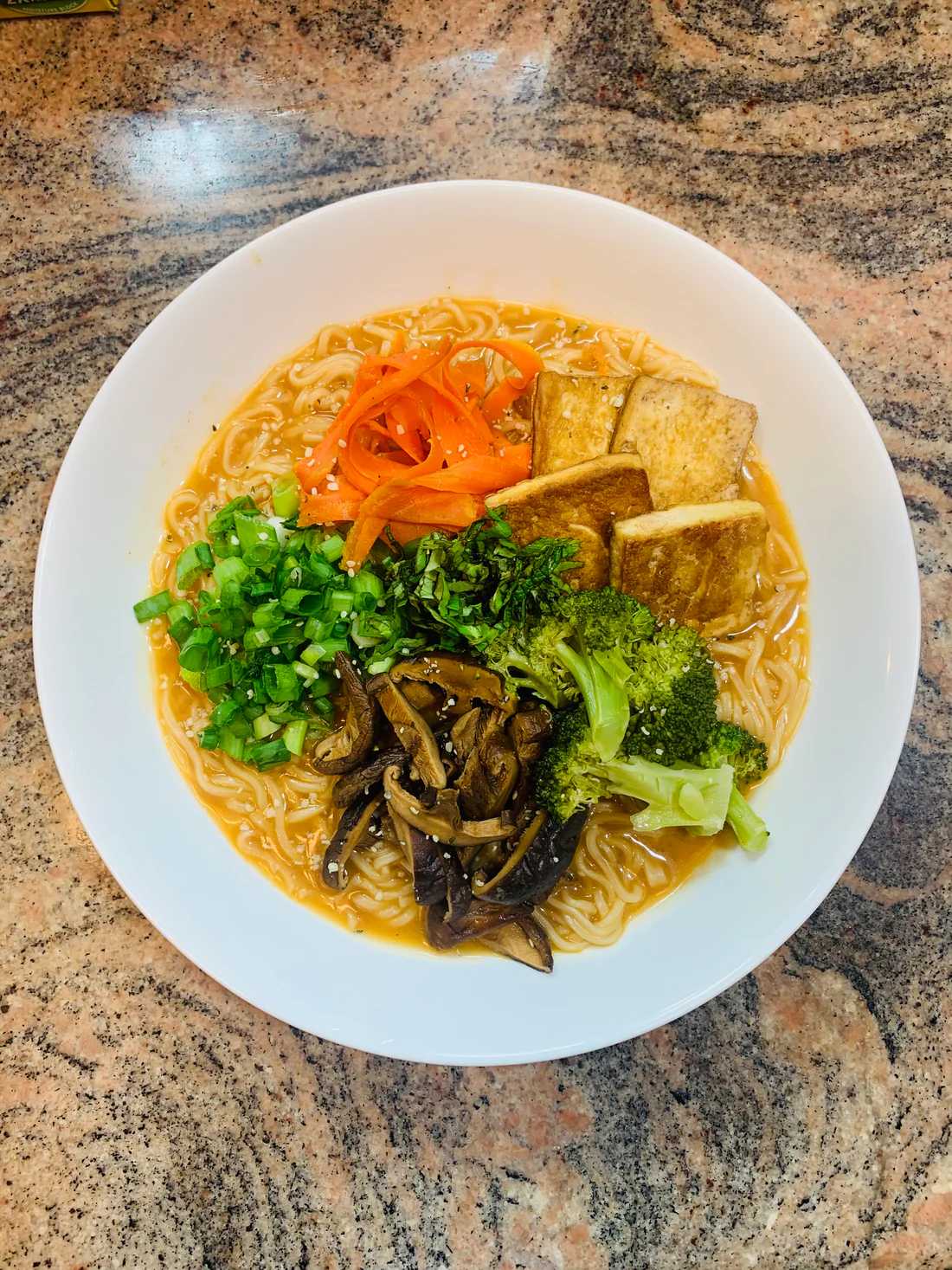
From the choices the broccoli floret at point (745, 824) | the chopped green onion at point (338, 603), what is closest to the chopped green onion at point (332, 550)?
the chopped green onion at point (338, 603)

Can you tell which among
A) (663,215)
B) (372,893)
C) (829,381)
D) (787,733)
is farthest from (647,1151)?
(663,215)

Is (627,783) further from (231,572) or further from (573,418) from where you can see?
(231,572)

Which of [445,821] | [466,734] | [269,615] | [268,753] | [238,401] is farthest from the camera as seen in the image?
[238,401]

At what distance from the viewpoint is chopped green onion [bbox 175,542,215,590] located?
308cm

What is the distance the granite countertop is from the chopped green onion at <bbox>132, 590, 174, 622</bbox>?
58 centimetres

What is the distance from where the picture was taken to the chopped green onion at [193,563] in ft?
10.1

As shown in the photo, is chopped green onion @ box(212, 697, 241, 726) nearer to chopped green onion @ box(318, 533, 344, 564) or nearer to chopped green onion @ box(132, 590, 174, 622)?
chopped green onion @ box(132, 590, 174, 622)

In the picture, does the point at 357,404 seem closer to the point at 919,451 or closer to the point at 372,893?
the point at 372,893

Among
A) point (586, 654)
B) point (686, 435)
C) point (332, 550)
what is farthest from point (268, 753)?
point (686, 435)

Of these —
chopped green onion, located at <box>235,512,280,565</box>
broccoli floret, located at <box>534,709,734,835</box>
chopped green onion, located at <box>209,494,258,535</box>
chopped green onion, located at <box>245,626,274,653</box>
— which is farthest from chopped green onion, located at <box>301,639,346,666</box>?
broccoli floret, located at <box>534,709,734,835</box>

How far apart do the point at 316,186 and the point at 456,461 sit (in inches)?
55.5

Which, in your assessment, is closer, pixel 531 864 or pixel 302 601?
pixel 531 864

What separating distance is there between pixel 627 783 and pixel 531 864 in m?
0.41

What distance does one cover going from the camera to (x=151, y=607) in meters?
3.09
